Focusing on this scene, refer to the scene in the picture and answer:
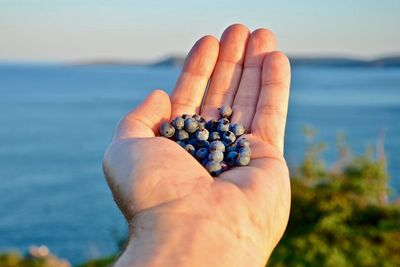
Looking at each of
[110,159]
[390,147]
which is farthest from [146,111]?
[390,147]

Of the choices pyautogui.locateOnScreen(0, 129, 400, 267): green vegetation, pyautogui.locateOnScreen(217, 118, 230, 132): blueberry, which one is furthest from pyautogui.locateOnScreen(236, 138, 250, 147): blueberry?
pyautogui.locateOnScreen(0, 129, 400, 267): green vegetation

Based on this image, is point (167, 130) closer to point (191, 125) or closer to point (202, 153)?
point (191, 125)

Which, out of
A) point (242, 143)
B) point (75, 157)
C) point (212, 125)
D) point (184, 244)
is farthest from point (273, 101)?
point (75, 157)

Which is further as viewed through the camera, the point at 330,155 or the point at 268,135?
the point at 330,155

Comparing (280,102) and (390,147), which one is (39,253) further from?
(390,147)

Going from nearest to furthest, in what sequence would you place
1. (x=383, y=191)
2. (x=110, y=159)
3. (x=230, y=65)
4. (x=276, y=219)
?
1. (x=276, y=219)
2. (x=110, y=159)
3. (x=230, y=65)
4. (x=383, y=191)

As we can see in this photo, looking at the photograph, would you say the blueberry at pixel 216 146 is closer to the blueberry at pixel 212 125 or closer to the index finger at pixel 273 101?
the blueberry at pixel 212 125

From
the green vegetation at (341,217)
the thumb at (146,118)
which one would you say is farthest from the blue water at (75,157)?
the thumb at (146,118)
